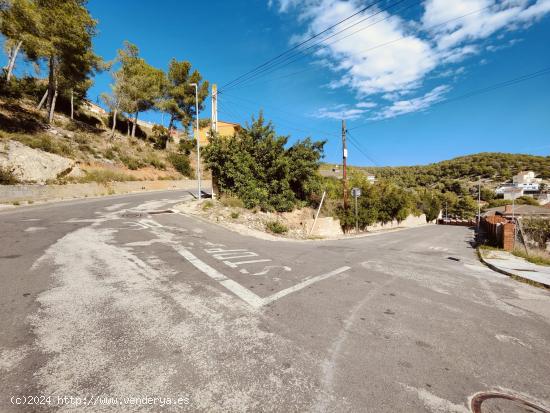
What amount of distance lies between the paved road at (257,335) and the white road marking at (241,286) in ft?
0.13

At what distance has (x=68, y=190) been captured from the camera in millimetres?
21859

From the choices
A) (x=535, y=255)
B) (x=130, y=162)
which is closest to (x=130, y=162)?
(x=130, y=162)

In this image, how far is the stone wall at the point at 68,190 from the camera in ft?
59.5

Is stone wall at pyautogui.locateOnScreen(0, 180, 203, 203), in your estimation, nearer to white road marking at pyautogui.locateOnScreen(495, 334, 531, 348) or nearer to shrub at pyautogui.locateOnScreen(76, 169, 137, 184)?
shrub at pyautogui.locateOnScreen(76, 169, 137, 184)

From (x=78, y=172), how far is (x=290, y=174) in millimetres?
20506

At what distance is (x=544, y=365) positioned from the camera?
3.09m

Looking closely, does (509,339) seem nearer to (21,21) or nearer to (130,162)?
(21,21)

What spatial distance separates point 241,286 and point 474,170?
115746 millimetres

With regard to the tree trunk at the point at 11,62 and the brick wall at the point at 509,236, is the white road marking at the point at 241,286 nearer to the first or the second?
the brick wall at the point at 509,236

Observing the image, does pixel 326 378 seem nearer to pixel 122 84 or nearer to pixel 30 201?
pixel 30 201

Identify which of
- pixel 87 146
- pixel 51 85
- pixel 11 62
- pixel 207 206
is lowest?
pixel 207 206

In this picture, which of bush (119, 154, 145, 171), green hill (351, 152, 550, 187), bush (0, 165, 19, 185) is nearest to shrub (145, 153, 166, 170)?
bush (119, 154, 145, 171)

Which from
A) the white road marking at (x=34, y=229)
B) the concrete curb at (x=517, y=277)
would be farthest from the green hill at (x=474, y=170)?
the white road marking at (x=34, y=229)

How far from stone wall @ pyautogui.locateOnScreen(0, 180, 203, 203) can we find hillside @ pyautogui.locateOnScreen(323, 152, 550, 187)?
67.6 m
